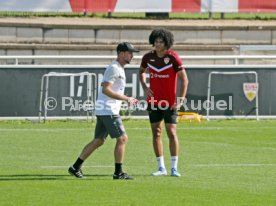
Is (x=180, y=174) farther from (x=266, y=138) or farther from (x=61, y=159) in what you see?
(x=266, y=138)

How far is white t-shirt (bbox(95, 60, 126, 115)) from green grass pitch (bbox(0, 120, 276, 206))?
37.9 inches

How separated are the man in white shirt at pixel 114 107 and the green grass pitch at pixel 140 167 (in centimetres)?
25

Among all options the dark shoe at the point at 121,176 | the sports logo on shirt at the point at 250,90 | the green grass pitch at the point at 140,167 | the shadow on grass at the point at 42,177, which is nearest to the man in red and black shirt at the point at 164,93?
the green grass pitch at the point at 140,167

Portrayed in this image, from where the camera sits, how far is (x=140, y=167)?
17.7 metres

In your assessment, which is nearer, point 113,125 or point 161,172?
point 113,125

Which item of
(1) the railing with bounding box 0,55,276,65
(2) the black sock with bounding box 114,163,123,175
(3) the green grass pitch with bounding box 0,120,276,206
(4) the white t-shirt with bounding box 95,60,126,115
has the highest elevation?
(4) the white t-shirt with bounding box 95,60,126,115

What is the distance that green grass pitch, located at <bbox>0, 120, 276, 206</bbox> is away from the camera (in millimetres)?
13992

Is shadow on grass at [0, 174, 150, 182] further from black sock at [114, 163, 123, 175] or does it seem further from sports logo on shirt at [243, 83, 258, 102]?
sports logo on shirt at [243, 83, 258, 102]

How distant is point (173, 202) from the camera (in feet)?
44.6

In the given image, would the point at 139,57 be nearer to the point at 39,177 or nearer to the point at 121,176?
the point at 39,177

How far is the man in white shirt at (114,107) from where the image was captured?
15.8 m

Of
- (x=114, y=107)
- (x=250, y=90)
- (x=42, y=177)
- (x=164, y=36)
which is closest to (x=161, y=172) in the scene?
(x=114, y=107)

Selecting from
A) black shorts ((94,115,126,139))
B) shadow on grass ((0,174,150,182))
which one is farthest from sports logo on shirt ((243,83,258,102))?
black shorts ((94,115,126,139))

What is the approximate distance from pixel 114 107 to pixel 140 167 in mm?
1953
